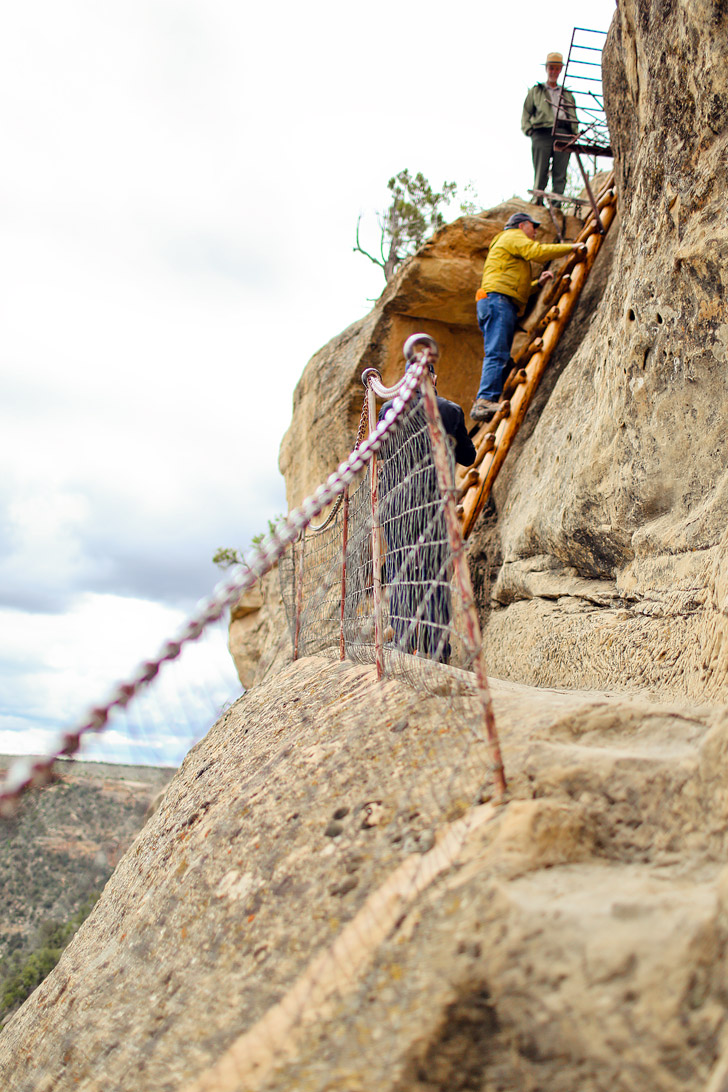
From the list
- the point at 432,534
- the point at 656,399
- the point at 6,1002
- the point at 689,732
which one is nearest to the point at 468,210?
the point at 656,399

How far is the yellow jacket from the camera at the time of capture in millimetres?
7344

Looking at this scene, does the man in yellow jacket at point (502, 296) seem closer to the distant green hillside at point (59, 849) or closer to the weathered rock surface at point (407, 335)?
the weathered rock surface at point (407, 335)

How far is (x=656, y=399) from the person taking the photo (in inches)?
170

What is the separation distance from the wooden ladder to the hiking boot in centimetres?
9

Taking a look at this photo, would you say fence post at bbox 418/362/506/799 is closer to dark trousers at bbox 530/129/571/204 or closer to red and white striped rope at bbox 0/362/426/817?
red and white striped rope at bbox 0/362/426/817

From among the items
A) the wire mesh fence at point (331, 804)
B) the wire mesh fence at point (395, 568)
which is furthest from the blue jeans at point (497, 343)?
the wire mesh fence at point (331, 804)

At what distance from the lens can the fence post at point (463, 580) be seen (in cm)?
233

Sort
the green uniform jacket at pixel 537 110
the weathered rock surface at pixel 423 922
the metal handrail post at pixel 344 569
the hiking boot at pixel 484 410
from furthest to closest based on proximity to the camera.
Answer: the green uniform jacket at pixel 537 110 → the hiking boot at pixel 484 410 → the metal handrail post at pixel 344 569 → the weathered rock surface at pixel 423 922

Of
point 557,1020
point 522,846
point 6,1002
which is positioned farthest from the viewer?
point 6,1002

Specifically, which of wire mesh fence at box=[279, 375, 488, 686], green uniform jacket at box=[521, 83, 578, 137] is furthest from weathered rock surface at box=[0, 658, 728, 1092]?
green uniform jacket at box=[521, 83, 578, 137]

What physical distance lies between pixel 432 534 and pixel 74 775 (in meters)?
1.81

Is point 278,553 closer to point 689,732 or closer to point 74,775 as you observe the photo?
point 74,775

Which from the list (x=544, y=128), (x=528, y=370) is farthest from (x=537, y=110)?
(x=528, y=370)

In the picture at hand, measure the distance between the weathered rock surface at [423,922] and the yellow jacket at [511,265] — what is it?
5.47 meters
